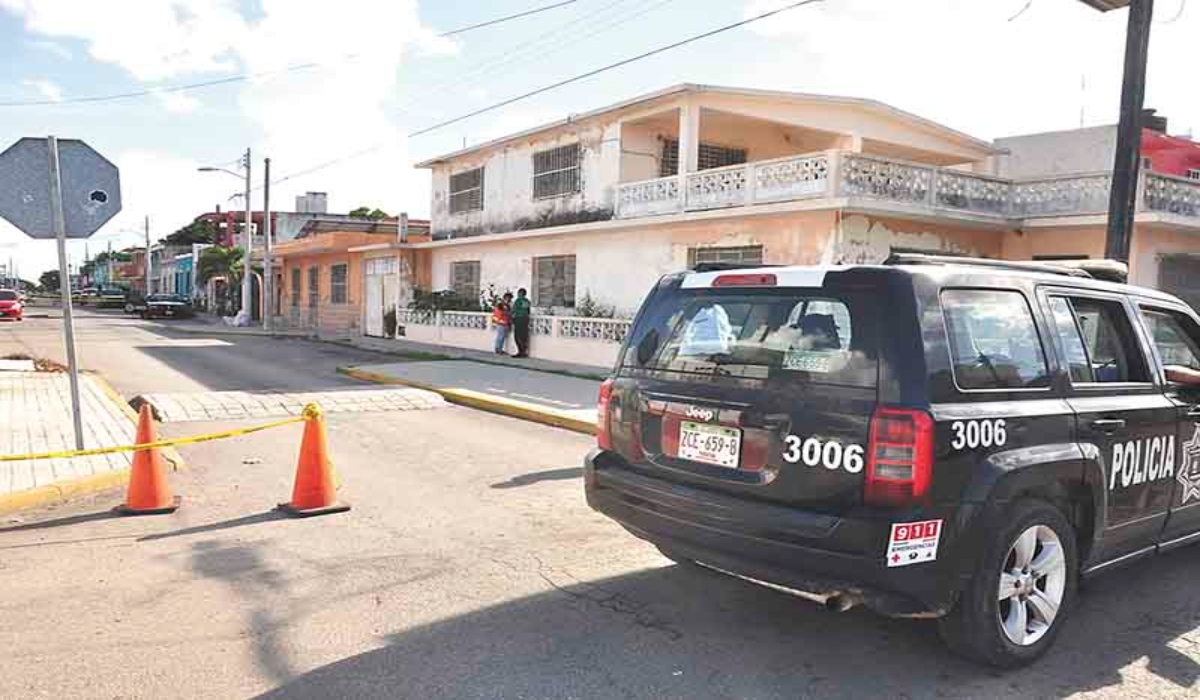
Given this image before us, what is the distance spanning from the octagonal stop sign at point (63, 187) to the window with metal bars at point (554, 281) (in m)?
14.8

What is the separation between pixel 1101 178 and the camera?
50.9ft

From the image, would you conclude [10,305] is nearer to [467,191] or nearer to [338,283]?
[338,283]

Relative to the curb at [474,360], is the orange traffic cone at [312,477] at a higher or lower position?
higher

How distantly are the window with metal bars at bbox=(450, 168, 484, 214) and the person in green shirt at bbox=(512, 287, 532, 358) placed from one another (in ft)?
21.3

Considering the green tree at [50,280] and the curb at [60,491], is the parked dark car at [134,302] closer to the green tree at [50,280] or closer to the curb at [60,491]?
the curb at [60,491]

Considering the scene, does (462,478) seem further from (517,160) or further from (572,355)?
(517,160)

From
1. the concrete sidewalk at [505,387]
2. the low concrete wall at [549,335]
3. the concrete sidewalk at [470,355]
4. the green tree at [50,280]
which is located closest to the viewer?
the concrete sidewalk at [505,387]

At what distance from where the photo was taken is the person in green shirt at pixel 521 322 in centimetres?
2050

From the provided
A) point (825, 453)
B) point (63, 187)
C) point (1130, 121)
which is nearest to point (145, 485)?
point (63, 187)

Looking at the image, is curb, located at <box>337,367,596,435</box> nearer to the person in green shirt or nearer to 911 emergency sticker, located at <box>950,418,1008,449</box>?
the person in green shirt

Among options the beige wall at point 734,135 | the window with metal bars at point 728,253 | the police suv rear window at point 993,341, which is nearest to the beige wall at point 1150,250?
the beige wall at point 734,135

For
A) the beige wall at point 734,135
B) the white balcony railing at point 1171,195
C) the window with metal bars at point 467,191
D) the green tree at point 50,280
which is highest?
the beige wall at point 734,135

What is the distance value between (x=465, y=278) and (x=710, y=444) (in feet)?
77.5

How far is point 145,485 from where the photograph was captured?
20.3 feet
